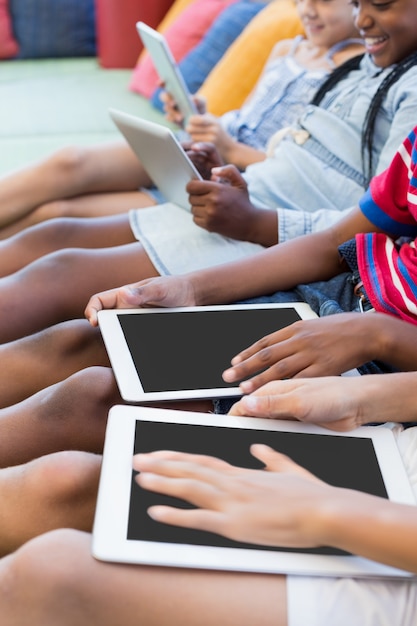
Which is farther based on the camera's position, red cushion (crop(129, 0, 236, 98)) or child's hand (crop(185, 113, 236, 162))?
red cushion (crop(129, 0, 236, 98))

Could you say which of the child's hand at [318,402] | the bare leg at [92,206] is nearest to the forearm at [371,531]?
the child's hand at [318,402]

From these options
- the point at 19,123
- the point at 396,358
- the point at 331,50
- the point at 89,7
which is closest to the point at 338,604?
the point at 396,358

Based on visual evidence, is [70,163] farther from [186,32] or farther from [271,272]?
[186,32]

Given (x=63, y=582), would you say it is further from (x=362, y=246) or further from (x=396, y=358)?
(x=362, y=246)

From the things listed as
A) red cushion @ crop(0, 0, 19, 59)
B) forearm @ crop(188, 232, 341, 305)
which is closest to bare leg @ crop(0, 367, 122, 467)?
forearm @ crop(188, 232, 341, 305)

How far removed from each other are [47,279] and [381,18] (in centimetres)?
66

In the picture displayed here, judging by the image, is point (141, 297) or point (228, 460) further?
point (141, 297)

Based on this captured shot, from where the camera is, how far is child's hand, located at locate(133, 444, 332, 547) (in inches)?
28.0

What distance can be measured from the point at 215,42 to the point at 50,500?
1.85 m

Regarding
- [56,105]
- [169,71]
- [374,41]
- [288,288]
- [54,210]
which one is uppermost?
[374,41]

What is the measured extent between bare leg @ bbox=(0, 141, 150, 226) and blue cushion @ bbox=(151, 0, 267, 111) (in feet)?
2.63

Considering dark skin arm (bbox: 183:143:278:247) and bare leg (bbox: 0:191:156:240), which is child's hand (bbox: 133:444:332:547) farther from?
bare leg (bbox: 0:191:156:240)

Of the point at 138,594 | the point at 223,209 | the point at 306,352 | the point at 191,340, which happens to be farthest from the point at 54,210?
the point at 138,594

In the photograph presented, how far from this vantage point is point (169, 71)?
5.41 feet
